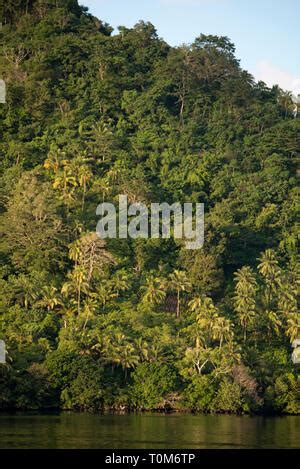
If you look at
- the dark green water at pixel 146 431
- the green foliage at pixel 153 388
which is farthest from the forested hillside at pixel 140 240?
the dark green water at pixel 146 431

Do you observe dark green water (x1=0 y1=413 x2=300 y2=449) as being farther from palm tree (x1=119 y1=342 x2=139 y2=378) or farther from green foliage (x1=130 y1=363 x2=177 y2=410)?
palm tree (x1=119 y1=342 x2=139 y2=378)

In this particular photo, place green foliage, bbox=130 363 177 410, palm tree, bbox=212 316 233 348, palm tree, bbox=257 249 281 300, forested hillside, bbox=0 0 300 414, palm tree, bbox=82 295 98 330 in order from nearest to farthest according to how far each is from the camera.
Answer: green foliage, bbox=130 363 177 410 → forested hillside, bbox=0 0 300 414 → palm tree, bbox=212 316 233 348 → palm tree, bbox=82 295 98 330 → palm tree, bbox=257 249 281 300

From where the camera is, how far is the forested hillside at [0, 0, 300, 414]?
94250 mm

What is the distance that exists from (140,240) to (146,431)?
44334mm

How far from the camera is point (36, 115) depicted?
5679 inches

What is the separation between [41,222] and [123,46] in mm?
57207

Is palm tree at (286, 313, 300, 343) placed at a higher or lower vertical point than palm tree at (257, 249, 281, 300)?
lower

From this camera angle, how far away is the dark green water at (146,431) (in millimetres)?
65750

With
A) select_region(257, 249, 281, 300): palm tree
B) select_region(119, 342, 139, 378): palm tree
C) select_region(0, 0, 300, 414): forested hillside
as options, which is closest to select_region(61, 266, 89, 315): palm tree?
select_region(0, 0, 300, 414): forested hillside

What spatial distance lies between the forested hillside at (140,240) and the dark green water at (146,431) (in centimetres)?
650

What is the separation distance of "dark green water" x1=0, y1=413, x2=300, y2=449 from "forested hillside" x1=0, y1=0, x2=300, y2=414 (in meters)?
6.50

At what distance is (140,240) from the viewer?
116 m

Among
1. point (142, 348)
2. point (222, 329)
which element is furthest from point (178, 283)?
point (142, 348)

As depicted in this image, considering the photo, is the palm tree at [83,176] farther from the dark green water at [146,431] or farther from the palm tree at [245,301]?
the dark green water at [146,431]
